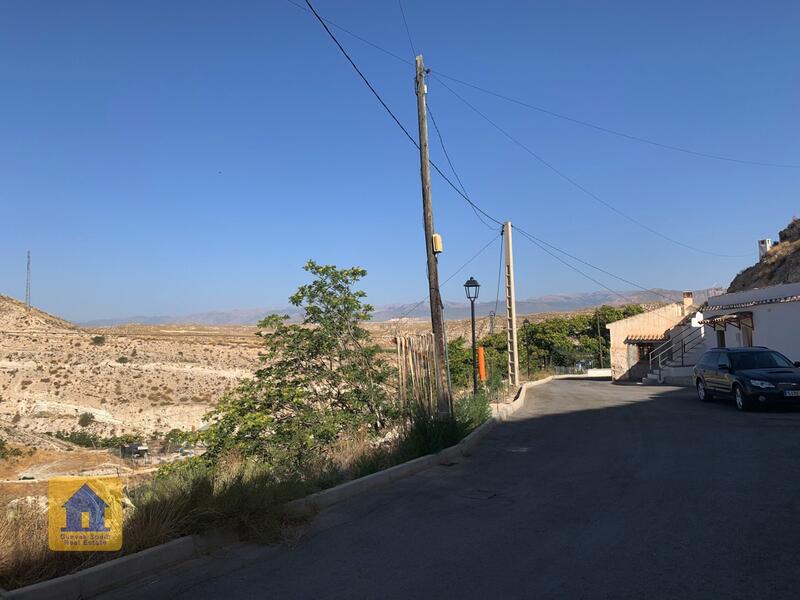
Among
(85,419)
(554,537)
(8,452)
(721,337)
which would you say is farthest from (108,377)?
(554,537)

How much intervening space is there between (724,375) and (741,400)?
A: 48.9 inches

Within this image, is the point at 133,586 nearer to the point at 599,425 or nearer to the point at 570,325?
the point at 599,425

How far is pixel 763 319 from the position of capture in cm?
2622

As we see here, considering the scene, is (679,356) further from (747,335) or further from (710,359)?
(710,359)

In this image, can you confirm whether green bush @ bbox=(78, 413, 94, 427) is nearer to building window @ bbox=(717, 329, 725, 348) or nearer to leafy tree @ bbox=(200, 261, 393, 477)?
leafy tree @ bbox=(200, 261, 393, 477)

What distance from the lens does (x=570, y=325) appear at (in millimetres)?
54312

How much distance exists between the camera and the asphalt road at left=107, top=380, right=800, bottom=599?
441cm

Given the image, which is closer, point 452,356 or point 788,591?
point 788,591

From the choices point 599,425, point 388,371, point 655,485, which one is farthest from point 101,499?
point 599,425

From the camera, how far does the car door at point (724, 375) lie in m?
15.8

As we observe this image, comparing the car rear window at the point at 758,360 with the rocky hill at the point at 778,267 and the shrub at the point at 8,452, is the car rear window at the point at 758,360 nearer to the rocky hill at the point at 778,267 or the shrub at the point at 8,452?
the rocky hill at the point at 778,267

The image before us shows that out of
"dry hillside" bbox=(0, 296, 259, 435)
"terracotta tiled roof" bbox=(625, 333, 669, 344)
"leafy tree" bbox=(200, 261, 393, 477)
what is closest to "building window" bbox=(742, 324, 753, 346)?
"terracotta tiled roof" bbox=(625, 333, 669, 344)

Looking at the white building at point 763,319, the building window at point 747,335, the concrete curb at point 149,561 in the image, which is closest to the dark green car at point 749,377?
the white building at point 763,319

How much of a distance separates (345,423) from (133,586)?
7577 millimetres
